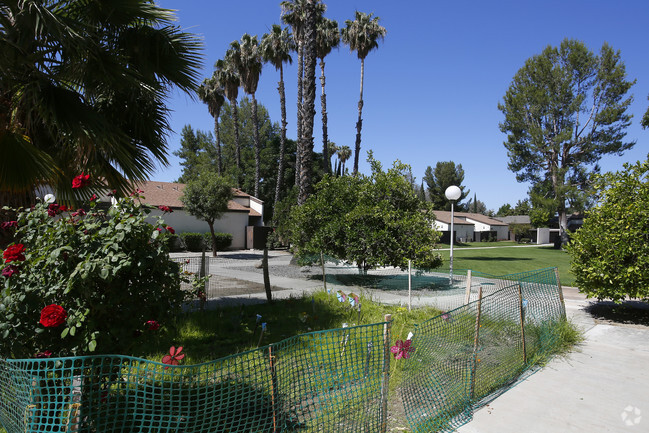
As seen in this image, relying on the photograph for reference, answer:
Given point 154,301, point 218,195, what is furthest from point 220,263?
point 154,301

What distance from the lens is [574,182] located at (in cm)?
Answer: 4181

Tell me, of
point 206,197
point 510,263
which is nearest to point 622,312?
point 510,263

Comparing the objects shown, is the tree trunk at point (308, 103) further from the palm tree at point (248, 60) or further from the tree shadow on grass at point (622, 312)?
the palm tree at point (248, 60)

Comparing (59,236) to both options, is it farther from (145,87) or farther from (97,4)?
(97,4)

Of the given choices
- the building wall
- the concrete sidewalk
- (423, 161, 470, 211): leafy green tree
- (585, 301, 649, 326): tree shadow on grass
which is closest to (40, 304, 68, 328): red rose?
the concrete sidewalk

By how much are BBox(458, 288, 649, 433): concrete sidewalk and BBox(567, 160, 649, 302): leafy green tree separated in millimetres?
1484

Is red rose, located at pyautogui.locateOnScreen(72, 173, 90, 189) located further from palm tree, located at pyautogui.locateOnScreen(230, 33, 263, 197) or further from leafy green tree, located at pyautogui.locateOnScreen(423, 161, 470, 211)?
leafy green tree, located at pyautogui.locateOnScreen(423, 161, 470, 211)

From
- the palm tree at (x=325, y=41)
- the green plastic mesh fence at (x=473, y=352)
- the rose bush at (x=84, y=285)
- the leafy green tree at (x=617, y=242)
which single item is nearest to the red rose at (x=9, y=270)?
the rose bush at (x=84, y=285)

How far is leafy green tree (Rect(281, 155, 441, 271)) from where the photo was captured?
38.3ft

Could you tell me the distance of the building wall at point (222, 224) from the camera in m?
27.2

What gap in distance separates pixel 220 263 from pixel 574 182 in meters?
38.2

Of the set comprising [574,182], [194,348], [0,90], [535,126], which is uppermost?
[535,126]

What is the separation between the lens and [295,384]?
4.07m

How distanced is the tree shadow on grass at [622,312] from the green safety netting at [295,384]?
3.04 m
